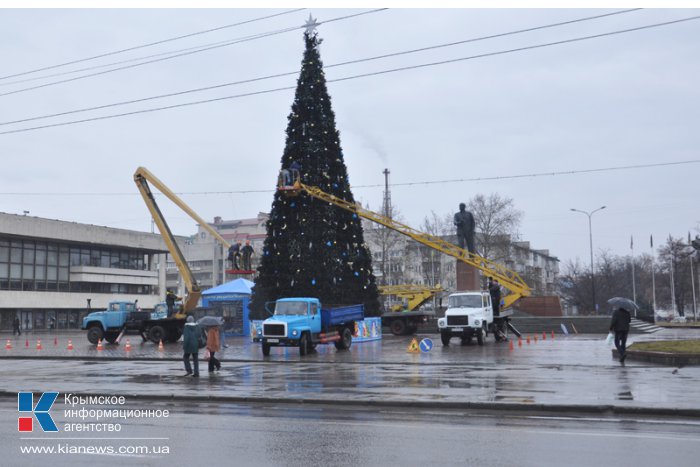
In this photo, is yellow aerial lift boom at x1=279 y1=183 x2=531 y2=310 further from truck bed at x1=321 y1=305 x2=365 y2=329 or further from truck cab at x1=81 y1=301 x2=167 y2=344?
truck cab at x1=81 y1=301 x2=167 y2=344

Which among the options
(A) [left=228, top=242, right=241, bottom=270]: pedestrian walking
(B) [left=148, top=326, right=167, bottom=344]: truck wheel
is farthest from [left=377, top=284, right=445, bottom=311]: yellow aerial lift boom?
(B) [left=148, top=326, right=167, bottom=344]: truck wheel

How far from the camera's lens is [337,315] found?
28.8 metres

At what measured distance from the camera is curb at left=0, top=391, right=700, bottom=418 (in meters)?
11.5

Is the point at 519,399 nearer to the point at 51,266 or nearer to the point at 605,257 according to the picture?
the point at 51,266

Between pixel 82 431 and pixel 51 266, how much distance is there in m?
71.1

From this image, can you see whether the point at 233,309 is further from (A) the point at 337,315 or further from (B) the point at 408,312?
(A) the point at 337,315

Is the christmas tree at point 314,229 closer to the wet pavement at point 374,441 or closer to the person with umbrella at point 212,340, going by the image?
the person with umbrella at point 212,340

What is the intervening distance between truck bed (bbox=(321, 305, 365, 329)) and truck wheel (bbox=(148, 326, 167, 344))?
11.6 m

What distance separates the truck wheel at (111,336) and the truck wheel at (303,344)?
16206mm

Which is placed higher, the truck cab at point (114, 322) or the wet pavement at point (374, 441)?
the truck cab at point (114, 322)

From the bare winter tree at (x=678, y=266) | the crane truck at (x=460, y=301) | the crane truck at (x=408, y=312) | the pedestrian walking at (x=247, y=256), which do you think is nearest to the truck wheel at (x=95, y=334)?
the pedestrian walking at (x=247, y=256)

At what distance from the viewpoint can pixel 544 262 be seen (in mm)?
162875

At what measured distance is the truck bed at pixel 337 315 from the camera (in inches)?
1111

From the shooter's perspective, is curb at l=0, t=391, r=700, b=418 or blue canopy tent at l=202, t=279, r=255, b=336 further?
blue canopy tent at l=202, t=279, r=255, b=336
